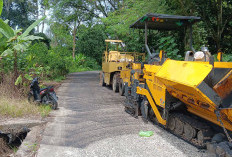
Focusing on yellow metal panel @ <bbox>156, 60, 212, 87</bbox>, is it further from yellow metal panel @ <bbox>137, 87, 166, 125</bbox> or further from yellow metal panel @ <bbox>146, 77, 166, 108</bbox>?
yellow metal panel @ <bbox>137, 87, 166, 125</bbox>

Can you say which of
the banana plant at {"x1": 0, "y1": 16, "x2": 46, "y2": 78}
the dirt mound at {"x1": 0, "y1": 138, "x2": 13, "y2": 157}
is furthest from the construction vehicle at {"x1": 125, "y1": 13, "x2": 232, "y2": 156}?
the banana plant at {"x1": 0, "y1": 16, "x2": 46, "y2": 78}

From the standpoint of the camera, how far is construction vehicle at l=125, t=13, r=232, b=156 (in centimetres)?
376

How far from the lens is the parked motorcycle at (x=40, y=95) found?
7.64 meters

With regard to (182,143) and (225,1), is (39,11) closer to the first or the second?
(225,1)

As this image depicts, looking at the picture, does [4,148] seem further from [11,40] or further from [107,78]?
[107,78]

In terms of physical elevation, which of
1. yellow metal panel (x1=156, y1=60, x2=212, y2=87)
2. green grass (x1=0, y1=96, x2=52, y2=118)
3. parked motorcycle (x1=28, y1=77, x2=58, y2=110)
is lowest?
green grass (x1=0, y1=96, x2=52, y2=118)

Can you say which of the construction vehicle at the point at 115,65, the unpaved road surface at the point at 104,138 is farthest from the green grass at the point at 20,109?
the construction vehicle at the point at 115,65

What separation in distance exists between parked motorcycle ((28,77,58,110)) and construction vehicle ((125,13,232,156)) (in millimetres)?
2836

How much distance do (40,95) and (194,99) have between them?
5.03 m

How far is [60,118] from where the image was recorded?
6828 mm

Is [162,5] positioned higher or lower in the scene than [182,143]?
higher

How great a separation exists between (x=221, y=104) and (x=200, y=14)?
993cm

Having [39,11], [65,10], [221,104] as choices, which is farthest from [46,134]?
[39,11]

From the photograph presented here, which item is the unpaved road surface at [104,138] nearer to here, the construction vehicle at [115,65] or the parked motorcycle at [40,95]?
the parked motorcycle at [40,95]
